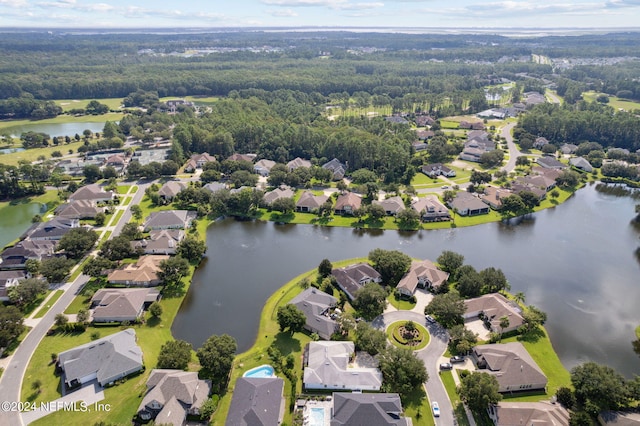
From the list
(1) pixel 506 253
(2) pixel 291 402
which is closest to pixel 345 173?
(1) pixel 506 253

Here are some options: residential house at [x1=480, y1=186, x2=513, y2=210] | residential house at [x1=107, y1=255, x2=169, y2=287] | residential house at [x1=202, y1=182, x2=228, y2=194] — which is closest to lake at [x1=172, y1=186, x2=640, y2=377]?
residential house at [x1=107, y1=255, x2=169, y2=287]

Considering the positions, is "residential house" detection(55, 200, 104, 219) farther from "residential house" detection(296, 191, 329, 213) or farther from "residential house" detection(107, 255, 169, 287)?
"residential house" detection(296, 191, 329, 213)

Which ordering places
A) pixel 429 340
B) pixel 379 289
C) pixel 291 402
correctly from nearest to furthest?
pixel 291 402 → pixel 429 340 → pixel 379 289

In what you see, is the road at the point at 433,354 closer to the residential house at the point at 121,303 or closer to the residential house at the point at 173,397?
the residential house at the point at 173,397

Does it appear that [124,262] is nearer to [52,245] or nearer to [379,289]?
[52,245]

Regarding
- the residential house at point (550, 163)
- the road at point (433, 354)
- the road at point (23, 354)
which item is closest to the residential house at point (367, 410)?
the road at point (433, 354)

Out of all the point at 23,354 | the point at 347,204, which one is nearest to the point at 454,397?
the point at 347,204
